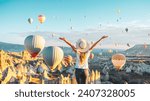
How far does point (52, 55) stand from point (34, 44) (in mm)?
3107

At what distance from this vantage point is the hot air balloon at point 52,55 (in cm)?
1691

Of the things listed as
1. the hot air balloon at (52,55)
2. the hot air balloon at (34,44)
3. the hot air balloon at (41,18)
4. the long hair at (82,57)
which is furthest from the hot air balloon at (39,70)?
the long hair at (82,57)

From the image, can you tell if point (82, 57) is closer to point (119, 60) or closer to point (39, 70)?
point (119, 60)

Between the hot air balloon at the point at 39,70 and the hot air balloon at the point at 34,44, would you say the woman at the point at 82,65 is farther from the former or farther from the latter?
the hot air balloon at the point at 39,70

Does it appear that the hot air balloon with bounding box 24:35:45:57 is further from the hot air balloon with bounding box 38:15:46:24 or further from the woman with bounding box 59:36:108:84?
the hot air balloon with bounding box 38:15:46:24

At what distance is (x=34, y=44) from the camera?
19.7 meters

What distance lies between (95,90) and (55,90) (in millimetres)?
1508

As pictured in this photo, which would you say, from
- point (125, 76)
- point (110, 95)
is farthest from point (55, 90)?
point (125, 76)

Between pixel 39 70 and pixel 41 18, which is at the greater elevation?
pixel 41 18

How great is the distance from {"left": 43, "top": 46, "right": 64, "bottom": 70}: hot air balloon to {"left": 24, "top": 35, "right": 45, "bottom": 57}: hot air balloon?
2.46 meters

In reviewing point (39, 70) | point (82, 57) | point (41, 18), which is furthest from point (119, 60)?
point (39, 70)

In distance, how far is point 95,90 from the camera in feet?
44.0

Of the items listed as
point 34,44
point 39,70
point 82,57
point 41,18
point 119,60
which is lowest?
point 39,70

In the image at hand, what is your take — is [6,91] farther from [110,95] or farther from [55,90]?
[110,95]
